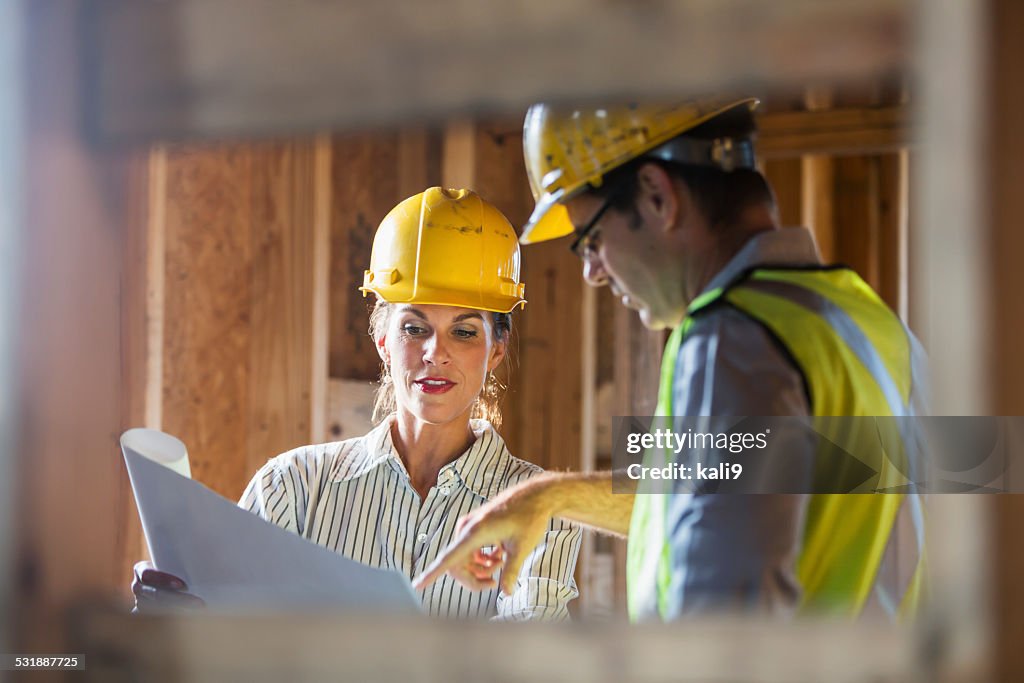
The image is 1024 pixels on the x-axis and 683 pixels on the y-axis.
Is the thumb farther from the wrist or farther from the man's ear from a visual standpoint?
the man's ear

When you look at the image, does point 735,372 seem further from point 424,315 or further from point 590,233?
point 424,315

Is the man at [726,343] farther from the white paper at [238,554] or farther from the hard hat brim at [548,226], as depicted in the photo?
the white paper at [238,554]

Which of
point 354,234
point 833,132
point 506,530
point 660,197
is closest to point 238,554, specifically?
point 506,530

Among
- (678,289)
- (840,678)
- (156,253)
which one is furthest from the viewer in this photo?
(156,253)

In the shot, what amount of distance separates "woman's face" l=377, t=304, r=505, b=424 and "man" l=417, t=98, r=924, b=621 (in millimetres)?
1107

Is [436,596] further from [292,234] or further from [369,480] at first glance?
[292,234]

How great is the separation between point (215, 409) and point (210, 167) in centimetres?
107

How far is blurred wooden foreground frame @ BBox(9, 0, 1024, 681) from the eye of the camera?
71 cm

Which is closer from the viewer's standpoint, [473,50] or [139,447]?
[473,50]

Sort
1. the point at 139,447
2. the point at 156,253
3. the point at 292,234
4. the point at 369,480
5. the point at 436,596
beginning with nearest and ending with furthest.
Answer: the point at 139,447, the point at 436,596, the point at 369,480, the point at 156,253, the point at 292,234

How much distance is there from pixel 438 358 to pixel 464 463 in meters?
0.32

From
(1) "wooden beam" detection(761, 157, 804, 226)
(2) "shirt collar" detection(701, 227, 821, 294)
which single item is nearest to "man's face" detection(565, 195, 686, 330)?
(2) "shirt collar" detection(701, 227, 821, 294)

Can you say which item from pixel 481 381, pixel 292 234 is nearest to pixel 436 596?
pixel 481 381

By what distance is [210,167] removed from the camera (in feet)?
15.5
